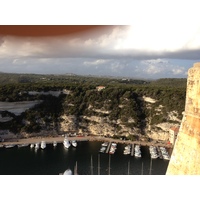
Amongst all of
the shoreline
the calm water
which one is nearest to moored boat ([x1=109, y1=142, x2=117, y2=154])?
the calm water

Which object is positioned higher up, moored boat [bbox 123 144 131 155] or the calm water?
moored boat [bbox 123 144 131 155]

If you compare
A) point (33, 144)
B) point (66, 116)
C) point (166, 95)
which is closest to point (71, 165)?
point (33, 144)

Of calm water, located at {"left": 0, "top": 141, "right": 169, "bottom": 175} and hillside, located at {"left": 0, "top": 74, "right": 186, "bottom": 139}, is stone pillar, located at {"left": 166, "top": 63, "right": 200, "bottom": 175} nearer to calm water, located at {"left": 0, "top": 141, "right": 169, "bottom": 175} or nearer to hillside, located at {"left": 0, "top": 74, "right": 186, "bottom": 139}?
calm water, located at {"left": 0, "top": 141, "right": 169, "bottom": 175}

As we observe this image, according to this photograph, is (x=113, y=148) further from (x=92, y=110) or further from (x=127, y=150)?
(x=92, y=110)

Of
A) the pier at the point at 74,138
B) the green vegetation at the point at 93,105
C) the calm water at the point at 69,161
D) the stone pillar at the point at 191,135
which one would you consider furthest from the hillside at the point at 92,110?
the stone pillar at the point at 191,135

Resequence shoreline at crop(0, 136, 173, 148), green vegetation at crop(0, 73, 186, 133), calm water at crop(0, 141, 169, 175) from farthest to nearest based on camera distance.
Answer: green vegetation at crop(0, 73, 186, 133) → shoreline at crop(0, 136, 173, 148) → calm water at crop(0, 141, 169, 175)

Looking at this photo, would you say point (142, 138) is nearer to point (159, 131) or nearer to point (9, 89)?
point (159, 131)

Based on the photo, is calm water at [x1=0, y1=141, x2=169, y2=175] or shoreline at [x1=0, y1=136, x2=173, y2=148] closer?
calm water at [x1=0, y1=141, x2=169, y2=175]
